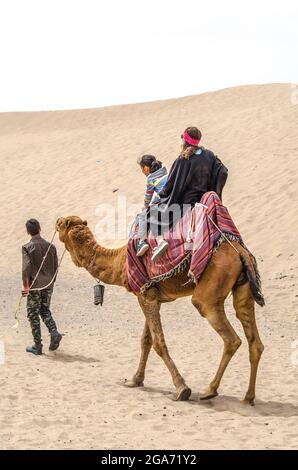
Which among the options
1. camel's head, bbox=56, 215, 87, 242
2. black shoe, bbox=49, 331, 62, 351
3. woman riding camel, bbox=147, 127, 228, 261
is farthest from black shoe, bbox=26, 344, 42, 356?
woman riding camel, bbox=147, 127, 228, 261

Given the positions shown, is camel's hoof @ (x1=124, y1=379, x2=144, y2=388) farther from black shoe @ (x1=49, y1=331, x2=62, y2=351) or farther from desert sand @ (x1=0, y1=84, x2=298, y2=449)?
black shoe @ (x1=49, y1=331, x2=62, y2=351)

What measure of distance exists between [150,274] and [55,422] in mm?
1811

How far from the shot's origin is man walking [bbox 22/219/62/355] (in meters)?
9.61

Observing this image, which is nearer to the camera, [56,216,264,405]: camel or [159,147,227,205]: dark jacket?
[56,216,264,405]: camel

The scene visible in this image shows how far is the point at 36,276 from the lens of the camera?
376 inches

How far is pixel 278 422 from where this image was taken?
22.6 feet

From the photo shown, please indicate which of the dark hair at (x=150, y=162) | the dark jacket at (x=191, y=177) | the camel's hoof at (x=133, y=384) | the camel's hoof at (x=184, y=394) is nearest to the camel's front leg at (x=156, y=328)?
the camel's hoof at (x=184, y=394)

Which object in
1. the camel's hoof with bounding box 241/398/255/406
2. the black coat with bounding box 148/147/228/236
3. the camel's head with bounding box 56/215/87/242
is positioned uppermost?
the black coat with bounding box 148/147/228/236

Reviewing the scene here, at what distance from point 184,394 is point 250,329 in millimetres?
950

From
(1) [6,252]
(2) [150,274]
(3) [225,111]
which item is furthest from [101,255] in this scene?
(3) [225,111]

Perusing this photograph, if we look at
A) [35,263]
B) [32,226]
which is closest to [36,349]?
[35,263]

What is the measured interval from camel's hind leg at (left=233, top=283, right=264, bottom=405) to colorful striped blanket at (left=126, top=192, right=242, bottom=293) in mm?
478

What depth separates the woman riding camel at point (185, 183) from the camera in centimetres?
766

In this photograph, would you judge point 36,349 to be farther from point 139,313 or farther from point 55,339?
point 139,313
